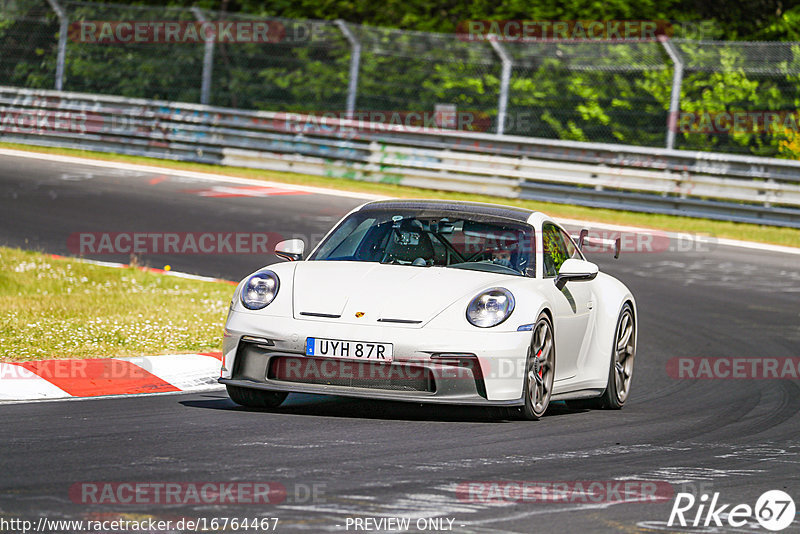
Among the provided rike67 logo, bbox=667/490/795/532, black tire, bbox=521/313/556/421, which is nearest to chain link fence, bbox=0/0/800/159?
black tire, bbox=521/313/556/421

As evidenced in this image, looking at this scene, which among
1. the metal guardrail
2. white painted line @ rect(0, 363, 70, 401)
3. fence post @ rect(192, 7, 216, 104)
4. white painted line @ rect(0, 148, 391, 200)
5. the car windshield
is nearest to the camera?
white painted line @ rect(0, 363, 70, 401)

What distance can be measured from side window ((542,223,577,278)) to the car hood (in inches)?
24.8

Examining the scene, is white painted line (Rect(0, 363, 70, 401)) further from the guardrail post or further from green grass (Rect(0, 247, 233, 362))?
the guardrail post

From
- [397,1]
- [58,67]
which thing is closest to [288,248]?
[58,67]

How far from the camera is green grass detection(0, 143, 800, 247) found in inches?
734

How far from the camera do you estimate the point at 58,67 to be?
2378cm

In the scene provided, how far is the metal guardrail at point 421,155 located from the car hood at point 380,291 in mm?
12647

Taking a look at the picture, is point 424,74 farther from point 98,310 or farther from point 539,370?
point 539,370

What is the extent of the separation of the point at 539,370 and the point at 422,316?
799mm

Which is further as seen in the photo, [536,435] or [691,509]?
[536,435]

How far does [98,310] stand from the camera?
1058 centimetres

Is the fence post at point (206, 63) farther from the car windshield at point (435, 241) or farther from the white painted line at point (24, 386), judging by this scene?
the white painted line at point (24, 386)

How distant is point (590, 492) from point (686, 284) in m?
9.25

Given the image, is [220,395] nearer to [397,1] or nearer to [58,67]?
[58,67]
